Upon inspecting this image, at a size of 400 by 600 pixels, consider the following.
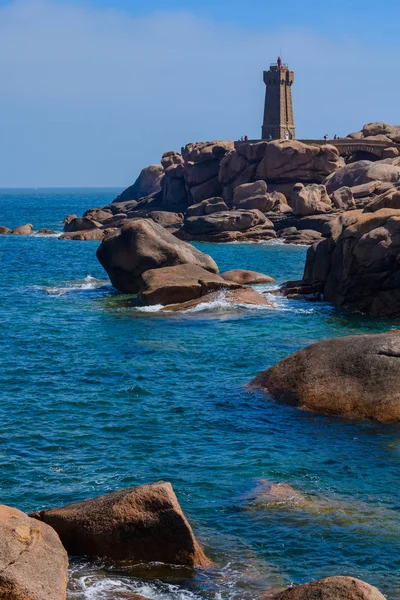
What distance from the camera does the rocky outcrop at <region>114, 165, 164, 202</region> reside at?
139 m

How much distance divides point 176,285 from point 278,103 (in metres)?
83.6

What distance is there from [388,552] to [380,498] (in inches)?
94.1

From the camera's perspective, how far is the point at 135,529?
13398 millimetres

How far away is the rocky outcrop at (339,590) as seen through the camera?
10.5 m

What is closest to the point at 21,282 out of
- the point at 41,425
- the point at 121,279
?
the point at 121,279

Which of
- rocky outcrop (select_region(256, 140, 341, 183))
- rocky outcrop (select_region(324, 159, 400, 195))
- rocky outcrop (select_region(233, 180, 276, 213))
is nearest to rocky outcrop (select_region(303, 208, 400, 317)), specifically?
rocky outcrop (select_region(324, 159, 400, 195))

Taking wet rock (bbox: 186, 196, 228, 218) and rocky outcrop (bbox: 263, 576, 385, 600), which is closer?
rocky outcrop (bbox: 263, 576, 385, 600)

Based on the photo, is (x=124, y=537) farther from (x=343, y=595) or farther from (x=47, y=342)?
(x=47, y=342)

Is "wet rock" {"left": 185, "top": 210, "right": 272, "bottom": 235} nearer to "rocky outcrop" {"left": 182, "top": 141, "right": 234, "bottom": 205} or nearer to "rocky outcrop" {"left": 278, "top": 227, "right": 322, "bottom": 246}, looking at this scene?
"rocky outcrop" {"left": 278, "top": 227, "right": 322, "bottom": 246}

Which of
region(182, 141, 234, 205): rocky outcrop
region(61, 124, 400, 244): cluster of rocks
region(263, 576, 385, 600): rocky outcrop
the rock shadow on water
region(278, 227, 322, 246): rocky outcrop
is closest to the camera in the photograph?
region(263, 576, 385, 600): rocky outcrop

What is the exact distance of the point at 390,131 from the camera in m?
104

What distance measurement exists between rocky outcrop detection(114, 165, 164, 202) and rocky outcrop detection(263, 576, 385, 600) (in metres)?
129

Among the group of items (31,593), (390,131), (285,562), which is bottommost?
(285,562)

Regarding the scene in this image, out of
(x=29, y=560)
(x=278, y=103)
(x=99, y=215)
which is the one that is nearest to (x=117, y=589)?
(x=29, y=560)
